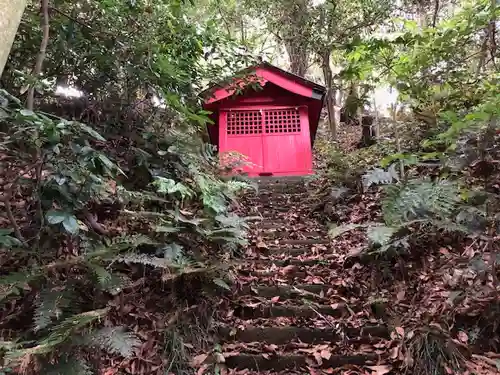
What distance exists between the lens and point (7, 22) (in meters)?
1.67

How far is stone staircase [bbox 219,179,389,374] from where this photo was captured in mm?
3340

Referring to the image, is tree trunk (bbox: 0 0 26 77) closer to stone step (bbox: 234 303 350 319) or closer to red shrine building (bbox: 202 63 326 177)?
stone step (bbox: 234 303 350 319)

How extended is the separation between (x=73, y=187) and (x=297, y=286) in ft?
8.02

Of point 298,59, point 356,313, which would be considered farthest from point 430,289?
point 298,59

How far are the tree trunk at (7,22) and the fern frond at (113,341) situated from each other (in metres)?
1.78

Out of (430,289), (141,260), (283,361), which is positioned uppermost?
(141,260)

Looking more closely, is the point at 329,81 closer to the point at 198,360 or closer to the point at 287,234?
the point at 287,234

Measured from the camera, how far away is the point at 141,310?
11.8 feet

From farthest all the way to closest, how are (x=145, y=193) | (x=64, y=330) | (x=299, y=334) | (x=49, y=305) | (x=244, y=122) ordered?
(x=244, y=122)
(x=145, y=193)
(x=299, y=334)
(x=49, y=305)
(x=64, y=330)

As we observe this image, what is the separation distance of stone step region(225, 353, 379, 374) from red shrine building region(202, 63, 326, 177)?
20.4ft

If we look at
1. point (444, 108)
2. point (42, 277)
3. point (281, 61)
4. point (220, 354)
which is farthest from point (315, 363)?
point (281, 61)

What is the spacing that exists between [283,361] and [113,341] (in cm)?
145

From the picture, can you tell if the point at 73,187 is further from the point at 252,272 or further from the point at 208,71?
the point at 208,71

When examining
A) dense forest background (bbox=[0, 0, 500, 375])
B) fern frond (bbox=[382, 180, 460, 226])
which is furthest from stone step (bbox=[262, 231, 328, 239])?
fern frond (bbox=[382, 180, 460, 226])
